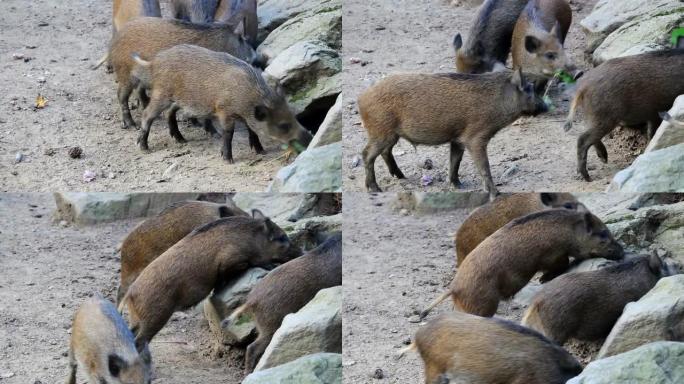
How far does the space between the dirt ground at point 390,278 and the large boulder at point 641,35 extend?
1.78 metres

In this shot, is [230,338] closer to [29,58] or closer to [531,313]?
[531,313]

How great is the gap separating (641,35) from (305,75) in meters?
2.43

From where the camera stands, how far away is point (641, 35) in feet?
30.1

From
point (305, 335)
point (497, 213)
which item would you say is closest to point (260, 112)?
point (497, 213)

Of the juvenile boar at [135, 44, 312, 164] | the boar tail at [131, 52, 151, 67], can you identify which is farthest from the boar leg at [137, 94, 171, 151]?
the boar tail at [131, 52, 151, 67]

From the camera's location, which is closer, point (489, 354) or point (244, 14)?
point (489, 354)

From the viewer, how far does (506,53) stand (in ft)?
31.0

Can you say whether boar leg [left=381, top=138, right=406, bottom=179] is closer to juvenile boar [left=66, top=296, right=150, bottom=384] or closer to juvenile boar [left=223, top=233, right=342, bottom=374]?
juvenile boar [left=223, top=233, right=342, bottom=374]

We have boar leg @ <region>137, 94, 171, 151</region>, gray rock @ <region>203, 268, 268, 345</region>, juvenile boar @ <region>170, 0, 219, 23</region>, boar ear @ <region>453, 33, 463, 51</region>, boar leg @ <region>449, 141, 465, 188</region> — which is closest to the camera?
gray rock @ <region>203, 268, 268, 345</region>

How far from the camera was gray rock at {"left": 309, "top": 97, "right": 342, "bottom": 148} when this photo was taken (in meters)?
8.20

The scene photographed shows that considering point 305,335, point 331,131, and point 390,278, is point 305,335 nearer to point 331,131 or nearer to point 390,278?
point 390,278

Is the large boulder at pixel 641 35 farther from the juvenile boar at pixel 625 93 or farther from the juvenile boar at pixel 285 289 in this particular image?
the juvenile boar at pixel 285 289

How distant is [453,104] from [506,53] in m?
1.97

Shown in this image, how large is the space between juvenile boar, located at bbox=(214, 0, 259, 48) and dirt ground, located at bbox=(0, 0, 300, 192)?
100cm
